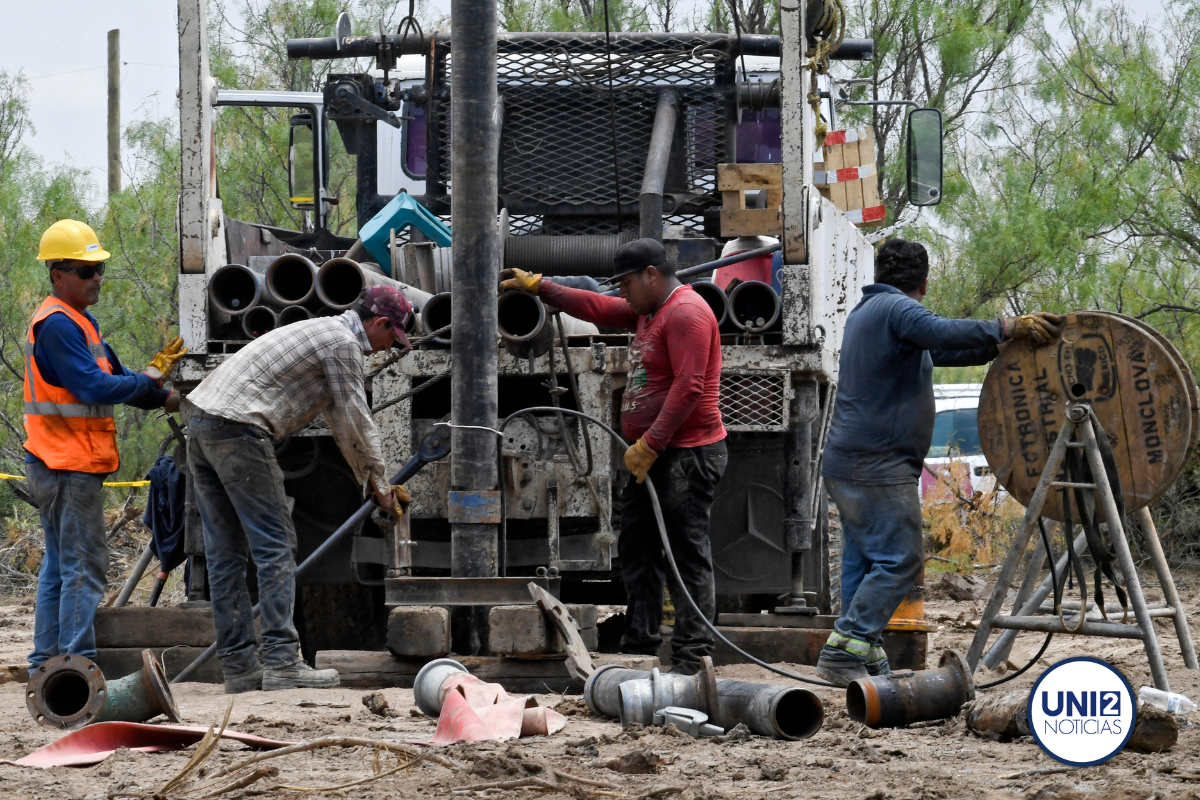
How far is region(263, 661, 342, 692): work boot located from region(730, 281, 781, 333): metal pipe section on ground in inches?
86.0

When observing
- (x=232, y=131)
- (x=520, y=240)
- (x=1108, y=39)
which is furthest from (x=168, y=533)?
(x=1108, y=39)

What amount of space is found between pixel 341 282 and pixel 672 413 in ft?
4.87

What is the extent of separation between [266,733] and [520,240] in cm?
307

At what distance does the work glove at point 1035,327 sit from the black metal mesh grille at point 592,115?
7.07 ft

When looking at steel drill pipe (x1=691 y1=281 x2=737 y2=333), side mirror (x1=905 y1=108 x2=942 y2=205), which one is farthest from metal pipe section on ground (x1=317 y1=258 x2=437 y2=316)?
side mirror (x1=905 y1=108 x2=942 y2=205)

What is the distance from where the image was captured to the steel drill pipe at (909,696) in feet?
14.6

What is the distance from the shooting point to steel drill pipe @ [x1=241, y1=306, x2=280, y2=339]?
5891 millimetres

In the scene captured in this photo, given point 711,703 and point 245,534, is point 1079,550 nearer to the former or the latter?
point 711,703

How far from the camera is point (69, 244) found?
5.72m

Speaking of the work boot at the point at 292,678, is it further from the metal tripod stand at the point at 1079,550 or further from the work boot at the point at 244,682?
the metal tripod stand at the point at 1079,550

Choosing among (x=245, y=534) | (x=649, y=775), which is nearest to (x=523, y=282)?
(x=245, y=534)

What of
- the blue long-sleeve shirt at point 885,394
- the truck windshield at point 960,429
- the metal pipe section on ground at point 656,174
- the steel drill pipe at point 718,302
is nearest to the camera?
the blue long-sleeve shirt at point 885,394

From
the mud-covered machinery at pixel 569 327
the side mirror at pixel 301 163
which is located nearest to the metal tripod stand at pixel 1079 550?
the mud-covered machinery at pixel 569 327

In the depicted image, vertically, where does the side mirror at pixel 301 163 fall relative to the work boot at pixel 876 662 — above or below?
above
